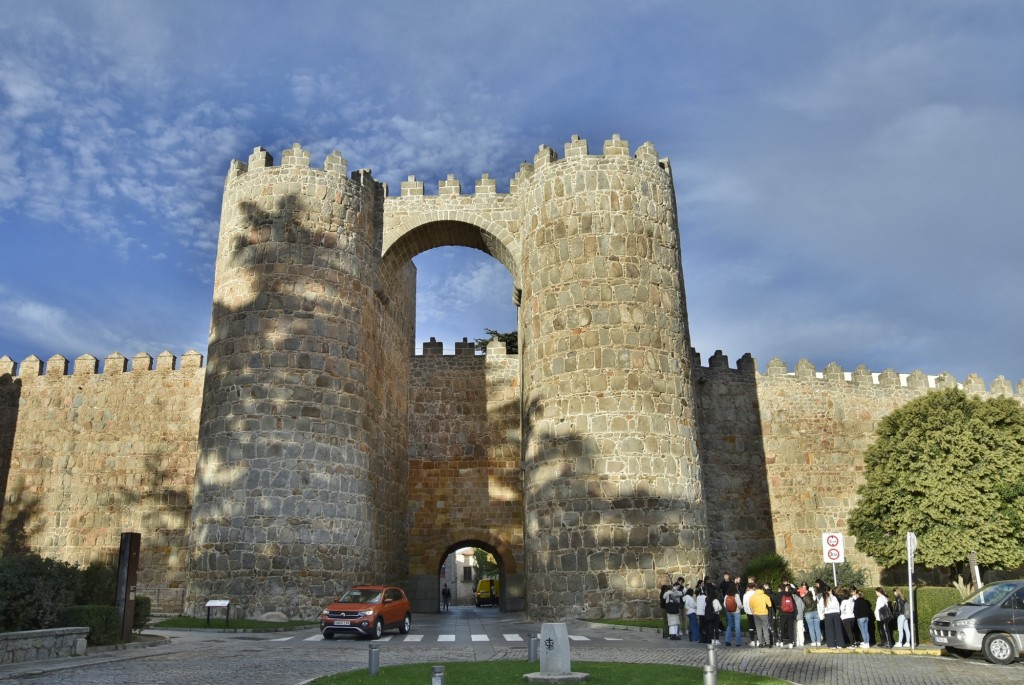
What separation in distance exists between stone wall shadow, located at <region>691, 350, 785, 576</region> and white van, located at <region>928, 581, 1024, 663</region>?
15.2 m

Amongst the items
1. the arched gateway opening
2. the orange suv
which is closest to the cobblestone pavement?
the orange suv

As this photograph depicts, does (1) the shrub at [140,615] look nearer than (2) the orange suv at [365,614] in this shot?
Yes

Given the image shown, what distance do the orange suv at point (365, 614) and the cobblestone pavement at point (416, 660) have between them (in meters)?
0.31

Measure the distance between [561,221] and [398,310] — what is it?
26.7 feet

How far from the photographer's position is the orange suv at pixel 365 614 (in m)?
18.2

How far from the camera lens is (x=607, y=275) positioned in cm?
2334

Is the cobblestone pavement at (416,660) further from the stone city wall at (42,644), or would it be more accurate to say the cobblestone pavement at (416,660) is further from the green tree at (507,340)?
the green tree at (507,340)

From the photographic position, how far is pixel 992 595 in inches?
588

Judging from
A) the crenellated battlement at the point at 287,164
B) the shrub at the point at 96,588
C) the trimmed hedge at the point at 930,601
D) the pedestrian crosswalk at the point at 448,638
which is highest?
the crenellated battlement at the point at 287,164

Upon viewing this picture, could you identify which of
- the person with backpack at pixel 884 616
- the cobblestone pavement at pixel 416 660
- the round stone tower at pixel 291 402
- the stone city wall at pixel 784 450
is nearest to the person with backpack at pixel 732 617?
the cobblestone pavement at pixel 416 660

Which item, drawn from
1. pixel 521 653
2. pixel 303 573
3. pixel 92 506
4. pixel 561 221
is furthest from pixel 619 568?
pixel 92 506

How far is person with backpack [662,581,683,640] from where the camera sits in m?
17.7

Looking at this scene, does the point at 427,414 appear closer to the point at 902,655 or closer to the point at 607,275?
the point at 607,275

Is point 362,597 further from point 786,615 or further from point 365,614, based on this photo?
point 786,615
